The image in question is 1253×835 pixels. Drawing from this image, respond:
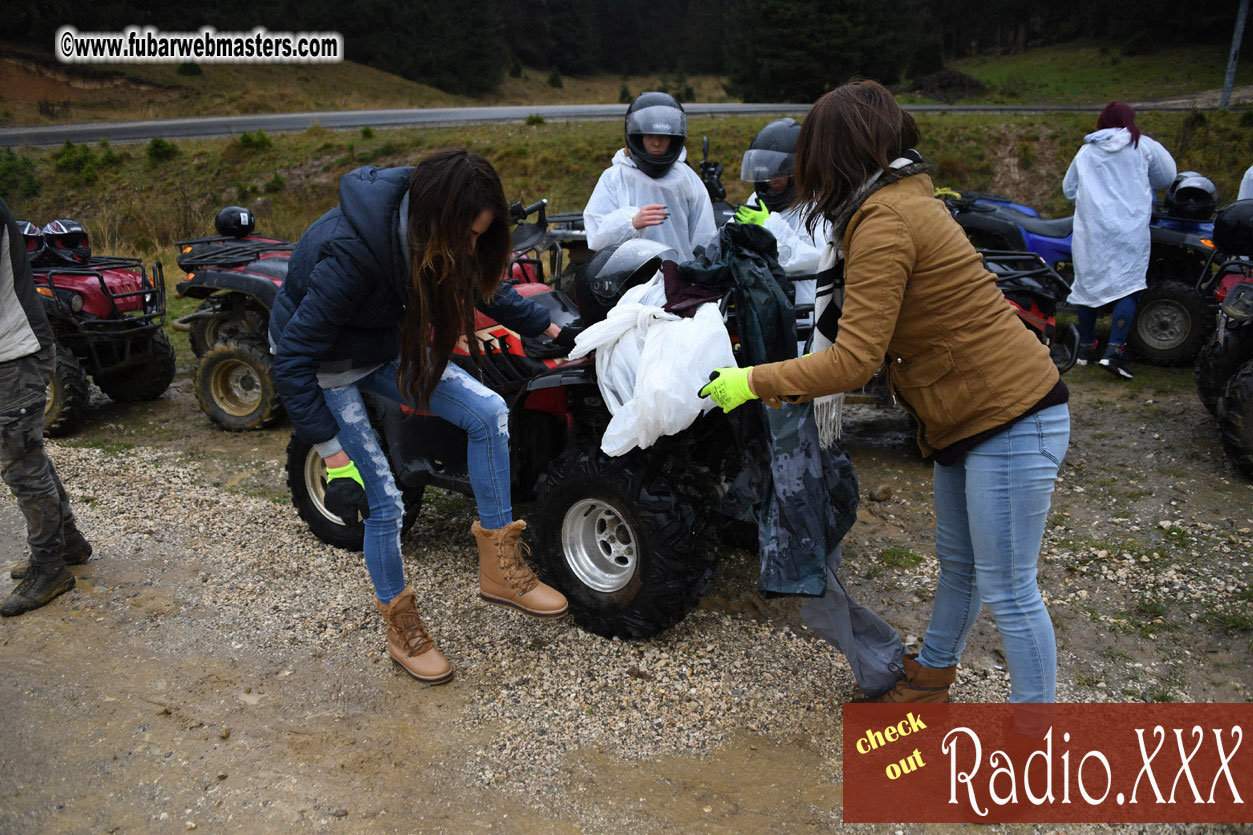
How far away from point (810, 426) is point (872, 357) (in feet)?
1.67

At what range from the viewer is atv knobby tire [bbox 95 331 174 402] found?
22.8 ft

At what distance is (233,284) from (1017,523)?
552 centimetres

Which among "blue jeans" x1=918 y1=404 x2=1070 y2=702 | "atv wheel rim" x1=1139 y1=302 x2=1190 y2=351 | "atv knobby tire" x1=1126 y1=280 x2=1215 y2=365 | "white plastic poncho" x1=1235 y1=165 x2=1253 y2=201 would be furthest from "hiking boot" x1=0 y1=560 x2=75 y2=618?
"white plastic poncho" x1=1235 y1=165 x2=1253 y2=201

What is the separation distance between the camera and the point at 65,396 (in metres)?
6.10

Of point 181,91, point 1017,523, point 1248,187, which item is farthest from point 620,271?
point 181,91

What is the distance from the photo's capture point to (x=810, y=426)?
9.38 ft

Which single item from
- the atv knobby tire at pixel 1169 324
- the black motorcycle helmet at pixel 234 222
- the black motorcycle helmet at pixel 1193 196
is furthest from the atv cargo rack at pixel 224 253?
the black motorcycle helmet at pixel 1193 196

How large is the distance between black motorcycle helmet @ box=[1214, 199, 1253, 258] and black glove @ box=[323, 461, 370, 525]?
5.48m

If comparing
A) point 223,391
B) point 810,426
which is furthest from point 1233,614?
point 223,391

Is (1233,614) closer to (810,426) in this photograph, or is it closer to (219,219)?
(810,426)

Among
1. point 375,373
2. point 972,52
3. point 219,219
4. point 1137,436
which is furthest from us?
point 972,52

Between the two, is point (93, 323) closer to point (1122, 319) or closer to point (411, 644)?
point (411, 644)

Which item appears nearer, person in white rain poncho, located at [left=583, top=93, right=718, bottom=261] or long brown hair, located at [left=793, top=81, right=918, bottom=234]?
long brown hair, located at [left=793, top=81, right=918, bottom=234]

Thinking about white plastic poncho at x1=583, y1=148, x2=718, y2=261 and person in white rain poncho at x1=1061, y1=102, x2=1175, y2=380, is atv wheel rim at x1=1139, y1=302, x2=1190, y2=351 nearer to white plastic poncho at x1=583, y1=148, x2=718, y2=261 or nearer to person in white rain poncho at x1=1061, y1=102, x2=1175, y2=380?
person in white rain poncho at x1=1061, y1=102, x2=1175, y2=380
